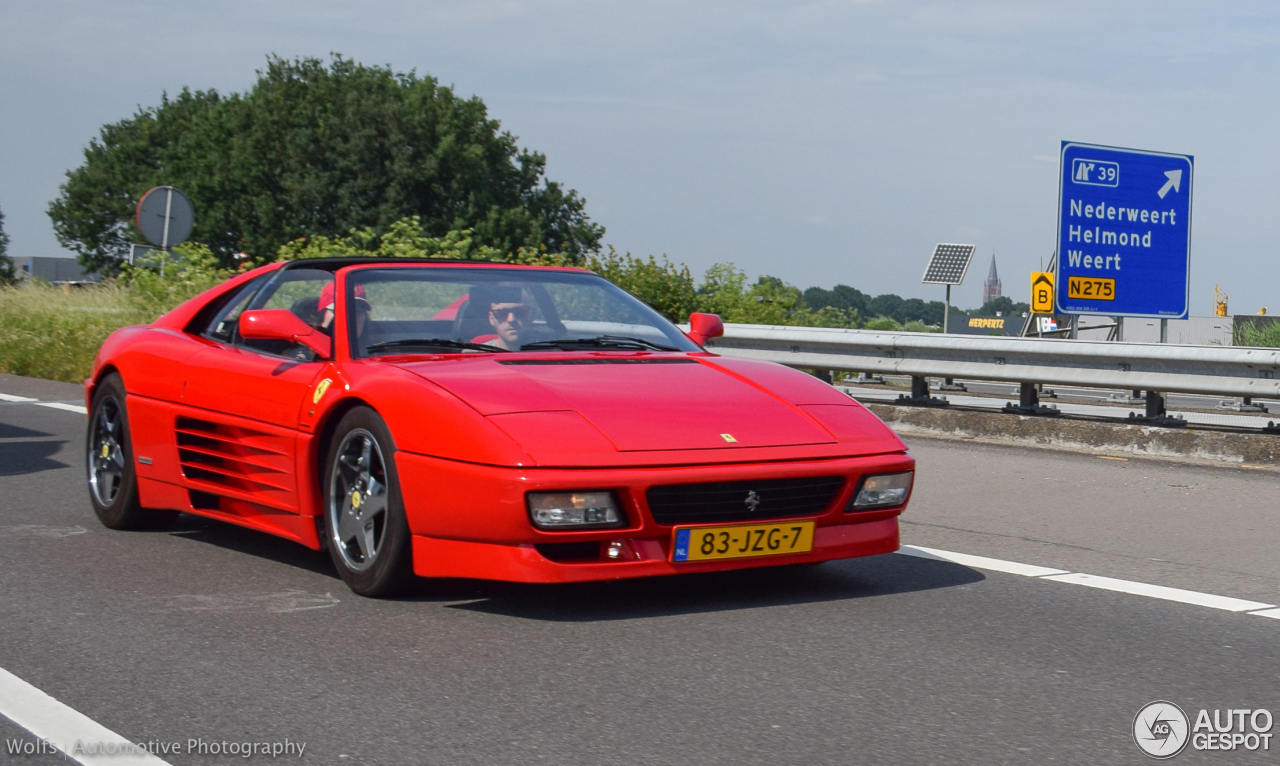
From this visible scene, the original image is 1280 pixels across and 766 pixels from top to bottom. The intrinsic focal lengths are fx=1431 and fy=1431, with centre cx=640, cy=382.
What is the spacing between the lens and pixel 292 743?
10.9 feet

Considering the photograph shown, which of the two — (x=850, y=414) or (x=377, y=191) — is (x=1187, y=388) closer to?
(x=850, y=414)

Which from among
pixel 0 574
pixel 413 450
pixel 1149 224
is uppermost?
pixel 1149 224

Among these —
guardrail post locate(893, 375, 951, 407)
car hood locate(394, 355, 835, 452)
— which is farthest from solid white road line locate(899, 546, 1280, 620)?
guardrail post locate(893, 375, 951, 407)

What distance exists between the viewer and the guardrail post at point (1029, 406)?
1066 cm

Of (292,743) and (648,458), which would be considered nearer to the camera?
(292,743)

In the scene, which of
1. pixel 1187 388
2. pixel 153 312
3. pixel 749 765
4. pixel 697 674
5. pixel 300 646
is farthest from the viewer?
pixel 153 312

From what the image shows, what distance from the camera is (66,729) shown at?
11.2 feet

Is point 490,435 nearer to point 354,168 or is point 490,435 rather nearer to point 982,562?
point 982,562

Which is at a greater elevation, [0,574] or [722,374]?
[722,374]

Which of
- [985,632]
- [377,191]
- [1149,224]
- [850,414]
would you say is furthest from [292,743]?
[377,191]

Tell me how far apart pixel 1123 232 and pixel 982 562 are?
7895mm

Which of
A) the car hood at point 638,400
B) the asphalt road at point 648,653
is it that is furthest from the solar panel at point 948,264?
the car hood at point 638,400

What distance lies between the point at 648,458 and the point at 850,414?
101 centimetres
